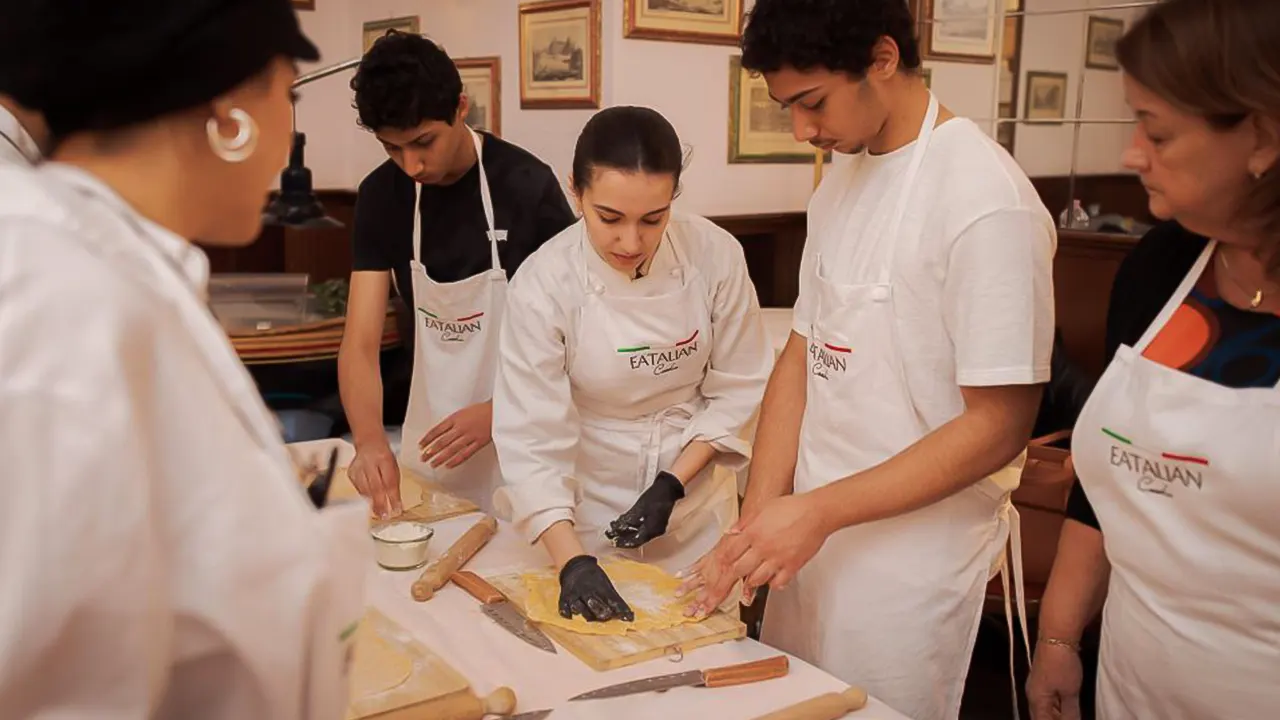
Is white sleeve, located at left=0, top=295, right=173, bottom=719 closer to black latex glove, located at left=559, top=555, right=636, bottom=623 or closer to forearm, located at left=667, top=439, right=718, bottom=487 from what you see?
black latex glove, located at left=559, top=555, right=636, bottom=623

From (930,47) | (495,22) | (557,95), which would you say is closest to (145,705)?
(557,95)

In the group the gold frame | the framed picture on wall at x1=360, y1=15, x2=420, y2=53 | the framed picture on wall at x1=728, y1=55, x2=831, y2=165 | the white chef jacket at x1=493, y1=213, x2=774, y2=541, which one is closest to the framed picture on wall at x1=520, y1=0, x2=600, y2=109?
the framed picture on wall at x1=728, y1=55, x2=831, y2=165

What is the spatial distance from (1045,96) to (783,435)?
2769 mm

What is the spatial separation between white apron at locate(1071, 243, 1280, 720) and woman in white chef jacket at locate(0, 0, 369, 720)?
913 mm

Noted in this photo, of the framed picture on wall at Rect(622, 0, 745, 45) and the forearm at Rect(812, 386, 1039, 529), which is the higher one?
the framed picture on wall at Rect(622, 0, 745, 45)

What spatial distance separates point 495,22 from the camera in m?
3.61

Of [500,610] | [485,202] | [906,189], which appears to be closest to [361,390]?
[485,202]

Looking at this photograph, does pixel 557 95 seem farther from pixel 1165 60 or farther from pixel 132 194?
pixel 132 194

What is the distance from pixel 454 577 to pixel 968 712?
1.76m

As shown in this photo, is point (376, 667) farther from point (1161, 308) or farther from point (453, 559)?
point (1161, 308)

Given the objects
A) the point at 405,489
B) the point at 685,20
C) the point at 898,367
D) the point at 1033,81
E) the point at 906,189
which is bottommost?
the point at 405,489

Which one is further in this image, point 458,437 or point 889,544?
point 458,437

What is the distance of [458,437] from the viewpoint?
220cm

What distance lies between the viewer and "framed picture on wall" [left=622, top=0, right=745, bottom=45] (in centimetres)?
318
